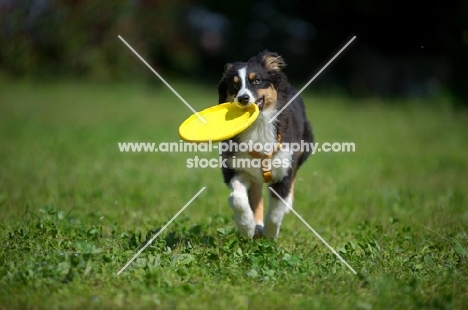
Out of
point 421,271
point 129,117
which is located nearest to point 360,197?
point 421,271

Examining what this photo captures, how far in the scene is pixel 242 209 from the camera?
185 inches

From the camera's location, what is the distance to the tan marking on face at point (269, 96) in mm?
5054

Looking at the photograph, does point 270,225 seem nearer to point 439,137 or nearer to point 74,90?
point 439,137

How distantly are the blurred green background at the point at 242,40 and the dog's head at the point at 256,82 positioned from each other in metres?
11.5

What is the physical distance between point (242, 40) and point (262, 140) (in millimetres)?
20268

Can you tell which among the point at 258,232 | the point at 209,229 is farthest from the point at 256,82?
the point at 209,229

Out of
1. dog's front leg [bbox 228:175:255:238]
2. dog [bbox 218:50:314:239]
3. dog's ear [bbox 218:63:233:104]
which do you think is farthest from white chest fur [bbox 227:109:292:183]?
dog's ear [bbox 218:63:233:104]

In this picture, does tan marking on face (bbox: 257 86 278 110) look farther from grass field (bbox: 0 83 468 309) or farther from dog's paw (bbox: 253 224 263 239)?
grass field (bbox: 0 83 468 309)

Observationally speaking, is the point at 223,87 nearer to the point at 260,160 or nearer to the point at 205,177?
the point at 260,160

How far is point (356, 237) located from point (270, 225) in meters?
0.83

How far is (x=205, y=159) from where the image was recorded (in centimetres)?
923

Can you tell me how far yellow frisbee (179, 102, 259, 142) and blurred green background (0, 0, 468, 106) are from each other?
38.9 ft

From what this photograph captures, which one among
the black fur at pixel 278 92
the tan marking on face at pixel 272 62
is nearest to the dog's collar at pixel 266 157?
the black fur at pixel 278 92

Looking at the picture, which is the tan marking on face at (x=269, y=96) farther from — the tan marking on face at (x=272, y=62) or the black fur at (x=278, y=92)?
the tan marking on face at (x=272, y=62)
